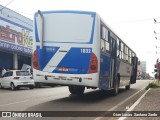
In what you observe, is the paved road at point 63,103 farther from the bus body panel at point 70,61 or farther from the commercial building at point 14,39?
the commercial building at point 14,39

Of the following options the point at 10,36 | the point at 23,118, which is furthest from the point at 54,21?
the point at 10,36

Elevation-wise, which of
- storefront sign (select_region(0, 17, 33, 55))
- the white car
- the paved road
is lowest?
the paved road

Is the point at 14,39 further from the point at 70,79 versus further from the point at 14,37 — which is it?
the point at 70,79

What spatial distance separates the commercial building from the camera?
3375 cm

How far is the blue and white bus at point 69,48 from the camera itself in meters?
13.2

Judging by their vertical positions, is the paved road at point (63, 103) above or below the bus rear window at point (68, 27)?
below

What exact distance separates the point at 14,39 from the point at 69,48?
23.3 meters

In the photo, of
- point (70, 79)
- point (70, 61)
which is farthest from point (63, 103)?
point (70, 61)

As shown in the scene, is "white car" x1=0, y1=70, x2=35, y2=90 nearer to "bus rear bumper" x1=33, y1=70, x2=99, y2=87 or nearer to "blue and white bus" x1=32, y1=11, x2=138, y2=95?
"blue and white bus" x1=32, y1=11, x2=138, y2=95

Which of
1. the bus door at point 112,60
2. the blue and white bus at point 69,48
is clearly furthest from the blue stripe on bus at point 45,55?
the bus door at point 112,60

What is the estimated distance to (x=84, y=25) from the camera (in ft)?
43.9

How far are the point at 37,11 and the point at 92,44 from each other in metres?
2.63

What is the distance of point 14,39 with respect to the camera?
35750 mm

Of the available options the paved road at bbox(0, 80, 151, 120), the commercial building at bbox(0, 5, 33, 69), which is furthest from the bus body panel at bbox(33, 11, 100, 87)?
the commercial building at bbox(0, 5, 33, 69)
